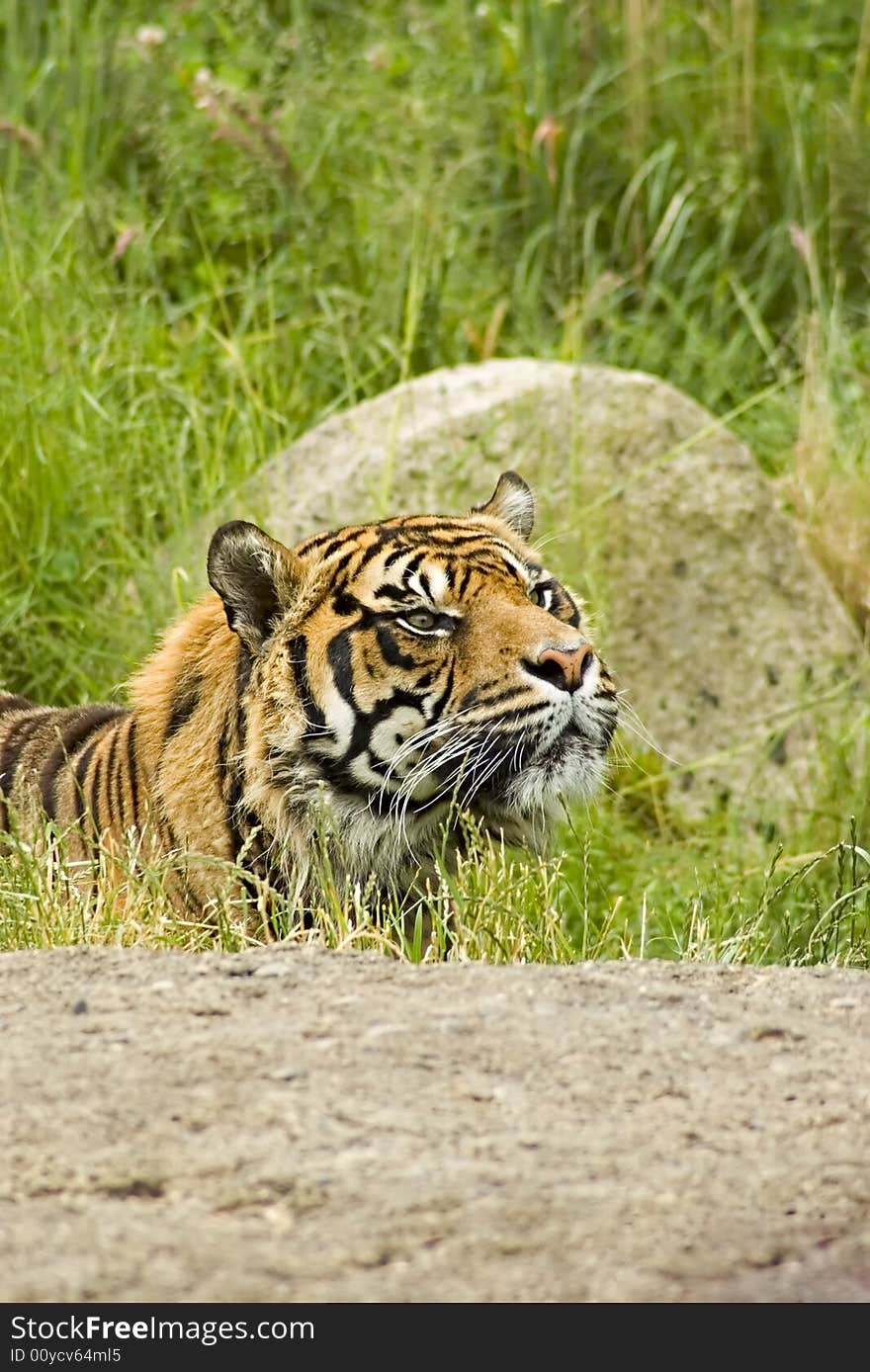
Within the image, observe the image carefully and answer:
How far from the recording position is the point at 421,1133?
2.41 m

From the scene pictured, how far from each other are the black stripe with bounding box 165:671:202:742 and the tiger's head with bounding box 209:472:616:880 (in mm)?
166

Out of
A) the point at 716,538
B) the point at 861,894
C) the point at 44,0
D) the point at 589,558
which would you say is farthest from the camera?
the point at 44,0

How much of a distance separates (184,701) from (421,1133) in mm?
1717

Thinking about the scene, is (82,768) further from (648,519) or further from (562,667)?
(648,519)

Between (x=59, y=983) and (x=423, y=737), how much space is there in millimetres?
948

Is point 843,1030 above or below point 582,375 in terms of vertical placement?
below

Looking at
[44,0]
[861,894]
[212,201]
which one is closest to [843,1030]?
[861,894]

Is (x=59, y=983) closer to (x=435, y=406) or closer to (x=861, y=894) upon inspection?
(x=861, y=894)

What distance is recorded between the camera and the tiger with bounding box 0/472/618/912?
3.61 m

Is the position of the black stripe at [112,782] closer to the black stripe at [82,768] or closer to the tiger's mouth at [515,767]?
the black stripe at [82,768]

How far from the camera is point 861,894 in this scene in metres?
4.38

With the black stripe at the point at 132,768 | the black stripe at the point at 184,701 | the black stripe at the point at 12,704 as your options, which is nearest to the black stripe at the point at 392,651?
the black stripe at the point at 184,701

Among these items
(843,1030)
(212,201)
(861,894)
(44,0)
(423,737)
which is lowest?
(861,894)

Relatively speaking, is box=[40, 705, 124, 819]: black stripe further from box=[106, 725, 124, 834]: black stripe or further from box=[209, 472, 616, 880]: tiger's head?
box=[209, 472, 616, 880]: tiger's head
